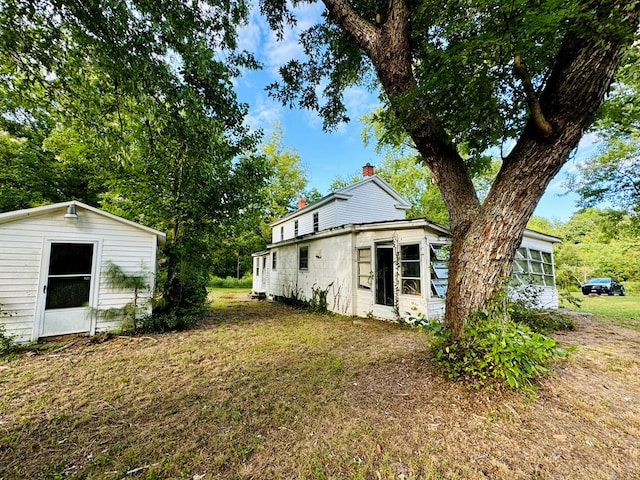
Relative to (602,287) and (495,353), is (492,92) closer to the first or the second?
(495,353)

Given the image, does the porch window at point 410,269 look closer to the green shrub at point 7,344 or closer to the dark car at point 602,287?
the green shrub at point 7,344

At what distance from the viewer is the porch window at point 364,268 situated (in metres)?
8.01

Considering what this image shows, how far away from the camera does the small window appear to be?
→ 35.6 feet

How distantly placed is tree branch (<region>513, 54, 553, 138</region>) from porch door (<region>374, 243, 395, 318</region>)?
196 inches

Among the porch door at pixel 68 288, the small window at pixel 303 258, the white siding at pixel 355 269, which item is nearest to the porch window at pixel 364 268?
the white siding at pixel 355 269

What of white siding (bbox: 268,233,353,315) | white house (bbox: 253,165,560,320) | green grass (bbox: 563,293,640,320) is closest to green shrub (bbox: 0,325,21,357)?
white house (bbox: 253,165,560,320)

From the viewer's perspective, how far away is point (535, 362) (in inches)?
119

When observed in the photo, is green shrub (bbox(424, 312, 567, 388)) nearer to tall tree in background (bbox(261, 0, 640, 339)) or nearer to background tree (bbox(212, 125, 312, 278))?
tall tree in background (bbox(261, 0, 640, 339))

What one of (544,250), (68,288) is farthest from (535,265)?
(68,288)

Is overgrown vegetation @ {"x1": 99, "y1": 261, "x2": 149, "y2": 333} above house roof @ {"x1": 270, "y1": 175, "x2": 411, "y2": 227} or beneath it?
beneath

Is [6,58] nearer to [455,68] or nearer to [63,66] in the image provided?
[63,66]

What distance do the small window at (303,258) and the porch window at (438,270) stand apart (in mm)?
5293

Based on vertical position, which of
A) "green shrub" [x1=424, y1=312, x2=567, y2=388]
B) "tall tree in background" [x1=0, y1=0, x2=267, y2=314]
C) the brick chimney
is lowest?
"green shrub" [x1=424, y1=312, x2=567, y2=388]

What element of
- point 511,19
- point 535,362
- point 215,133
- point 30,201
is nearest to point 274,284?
point 215,133
